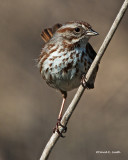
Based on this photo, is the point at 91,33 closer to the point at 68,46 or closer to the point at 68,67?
the point at 68,46

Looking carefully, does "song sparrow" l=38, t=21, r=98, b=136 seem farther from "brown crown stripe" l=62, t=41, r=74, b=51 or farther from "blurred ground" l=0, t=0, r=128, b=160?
"blurred ground" l=0, t=0, r=128, b=160

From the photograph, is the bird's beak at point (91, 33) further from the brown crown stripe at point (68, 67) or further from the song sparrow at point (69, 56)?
the brown crown stripe at point (68, 67)

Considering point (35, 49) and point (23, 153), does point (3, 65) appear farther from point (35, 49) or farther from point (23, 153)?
point (23, 153)

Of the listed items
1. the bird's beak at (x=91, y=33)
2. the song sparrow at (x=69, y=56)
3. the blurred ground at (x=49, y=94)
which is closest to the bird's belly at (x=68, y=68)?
the song sparrow at (x=69, y=56)

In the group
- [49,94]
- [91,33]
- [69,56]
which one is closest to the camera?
[91,33]

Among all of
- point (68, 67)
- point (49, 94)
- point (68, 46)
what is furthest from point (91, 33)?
point (49, 94)

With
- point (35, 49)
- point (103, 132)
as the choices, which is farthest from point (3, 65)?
point (103, 132)
